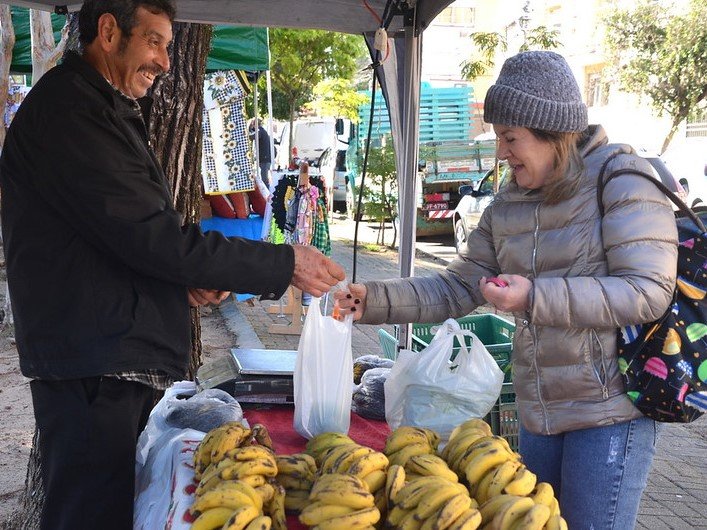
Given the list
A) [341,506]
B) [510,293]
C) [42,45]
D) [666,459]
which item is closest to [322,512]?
[341,506]

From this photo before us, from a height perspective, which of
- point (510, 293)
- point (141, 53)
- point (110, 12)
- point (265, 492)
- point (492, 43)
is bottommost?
point (265, 492)

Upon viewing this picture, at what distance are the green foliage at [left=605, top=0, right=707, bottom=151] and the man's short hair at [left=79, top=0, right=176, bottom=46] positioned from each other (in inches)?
825

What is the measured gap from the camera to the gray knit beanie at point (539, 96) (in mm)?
2121

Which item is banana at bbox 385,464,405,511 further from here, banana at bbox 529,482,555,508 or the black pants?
the black pants

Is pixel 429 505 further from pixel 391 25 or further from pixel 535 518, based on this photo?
pixel 391 25

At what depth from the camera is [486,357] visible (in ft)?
8.16

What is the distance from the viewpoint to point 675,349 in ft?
6.71

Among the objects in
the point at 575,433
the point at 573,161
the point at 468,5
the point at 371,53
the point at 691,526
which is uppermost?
the point at 468,5

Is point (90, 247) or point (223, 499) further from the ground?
point (90, 247)

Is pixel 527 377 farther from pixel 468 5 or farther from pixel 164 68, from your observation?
pixel 468 5

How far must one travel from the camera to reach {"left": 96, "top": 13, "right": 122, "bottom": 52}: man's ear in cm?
226

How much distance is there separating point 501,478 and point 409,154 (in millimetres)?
2634

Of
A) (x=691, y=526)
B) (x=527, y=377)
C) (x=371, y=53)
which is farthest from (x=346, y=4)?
(x=691, y=526)

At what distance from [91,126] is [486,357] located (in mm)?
1371
